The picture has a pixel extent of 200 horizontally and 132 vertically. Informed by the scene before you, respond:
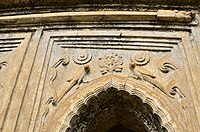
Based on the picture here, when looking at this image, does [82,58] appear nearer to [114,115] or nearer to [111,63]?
[111,63]

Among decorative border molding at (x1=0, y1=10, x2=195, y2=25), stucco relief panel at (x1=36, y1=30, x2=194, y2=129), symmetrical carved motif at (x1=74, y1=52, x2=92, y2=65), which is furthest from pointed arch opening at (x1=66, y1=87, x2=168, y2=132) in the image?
decorative border molding at (x1=0, y1=10, x2=195, y2=25)

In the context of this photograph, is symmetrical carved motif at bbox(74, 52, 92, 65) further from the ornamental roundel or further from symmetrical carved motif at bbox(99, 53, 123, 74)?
symmetrical carved motif at bbox(99, 53, 123, 74)

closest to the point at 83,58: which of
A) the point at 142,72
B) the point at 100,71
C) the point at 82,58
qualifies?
the point at 82,58

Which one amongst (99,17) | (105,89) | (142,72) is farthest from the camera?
(99,17)

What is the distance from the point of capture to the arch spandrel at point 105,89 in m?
4.88

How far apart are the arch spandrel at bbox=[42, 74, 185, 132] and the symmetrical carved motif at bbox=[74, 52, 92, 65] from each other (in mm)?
462

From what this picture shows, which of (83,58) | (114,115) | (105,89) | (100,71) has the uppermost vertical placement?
(83,58)

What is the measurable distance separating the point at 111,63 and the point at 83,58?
17.2 inches

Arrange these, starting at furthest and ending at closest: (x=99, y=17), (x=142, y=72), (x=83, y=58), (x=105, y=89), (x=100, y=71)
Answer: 1. (x=99, y=17)
2. (x=83, y=58)
3. (x=100, y=71)
4. (x=142, y=72)
5. (x=105, y=89)

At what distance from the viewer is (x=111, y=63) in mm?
5691

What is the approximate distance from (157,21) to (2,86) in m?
2.51

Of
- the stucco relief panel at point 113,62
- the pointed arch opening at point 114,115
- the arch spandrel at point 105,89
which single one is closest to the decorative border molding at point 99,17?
the stucco relief panel at point 113,62

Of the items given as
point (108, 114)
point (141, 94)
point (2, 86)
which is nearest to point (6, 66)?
point (2, 86)

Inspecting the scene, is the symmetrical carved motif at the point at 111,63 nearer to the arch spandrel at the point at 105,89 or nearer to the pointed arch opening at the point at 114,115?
the arch spandrel at the point at 105,89
